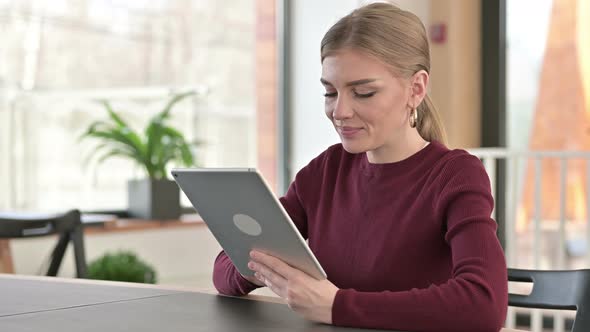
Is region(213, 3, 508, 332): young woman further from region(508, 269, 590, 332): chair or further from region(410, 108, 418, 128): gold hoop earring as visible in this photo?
region(508, 269, 590, 332): chair

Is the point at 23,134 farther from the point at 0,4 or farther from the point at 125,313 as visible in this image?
the point at 125,313

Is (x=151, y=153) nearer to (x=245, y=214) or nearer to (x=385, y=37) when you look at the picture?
(x=385, y=37)

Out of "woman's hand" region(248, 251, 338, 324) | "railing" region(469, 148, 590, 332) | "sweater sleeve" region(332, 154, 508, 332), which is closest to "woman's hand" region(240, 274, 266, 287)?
"woman's hand" region(248, 251, 338, 324)

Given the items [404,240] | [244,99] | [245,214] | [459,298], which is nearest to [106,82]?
[244,99]

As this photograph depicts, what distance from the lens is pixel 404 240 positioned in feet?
5.54

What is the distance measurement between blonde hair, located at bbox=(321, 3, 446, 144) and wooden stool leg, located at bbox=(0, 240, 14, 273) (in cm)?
186

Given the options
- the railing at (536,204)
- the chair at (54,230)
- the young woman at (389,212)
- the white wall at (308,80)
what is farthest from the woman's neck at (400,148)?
the white wall at (308,80)

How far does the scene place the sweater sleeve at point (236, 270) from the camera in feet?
5.56

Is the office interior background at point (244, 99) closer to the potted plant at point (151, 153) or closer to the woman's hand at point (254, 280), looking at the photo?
the potted plant at point (151, 153)

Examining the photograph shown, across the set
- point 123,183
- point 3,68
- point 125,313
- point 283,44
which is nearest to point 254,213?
point 125,313

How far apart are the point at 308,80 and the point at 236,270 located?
3.13 m

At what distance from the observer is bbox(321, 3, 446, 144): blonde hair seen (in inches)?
65.4

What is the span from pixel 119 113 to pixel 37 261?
868 mm

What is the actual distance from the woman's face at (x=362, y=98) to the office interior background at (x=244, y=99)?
2.16m
